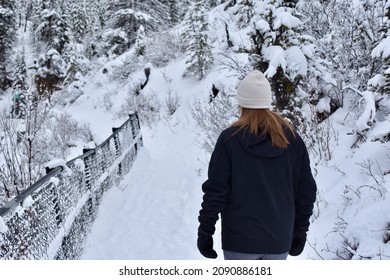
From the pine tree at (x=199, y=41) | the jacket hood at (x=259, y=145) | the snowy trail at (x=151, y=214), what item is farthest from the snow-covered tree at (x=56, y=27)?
the jacket hood at (x=259, y=145)

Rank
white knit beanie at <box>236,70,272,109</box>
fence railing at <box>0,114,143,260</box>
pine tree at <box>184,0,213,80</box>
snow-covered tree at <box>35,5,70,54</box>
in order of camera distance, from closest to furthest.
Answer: white knit beanie at <box>236,70,272,109</box> → fence railing at <box>0,114,143,260</box> → pine tree at <box>184,0,213,80</box> → snow-covered tree at <box>35,5,70,54</box>

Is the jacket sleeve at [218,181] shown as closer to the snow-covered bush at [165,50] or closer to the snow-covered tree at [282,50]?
the snow-covered tree at [282,50]

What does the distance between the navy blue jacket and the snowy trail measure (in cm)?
283

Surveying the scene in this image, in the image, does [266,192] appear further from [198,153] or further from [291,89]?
[198,153]

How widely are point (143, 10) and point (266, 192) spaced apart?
36.0 meters

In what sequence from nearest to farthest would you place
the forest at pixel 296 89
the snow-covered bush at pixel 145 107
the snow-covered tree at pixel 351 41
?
the forest at pixel 296 89
the snow-covered tree at pixel 351 41
the snow-covered bush at pixel 145 107

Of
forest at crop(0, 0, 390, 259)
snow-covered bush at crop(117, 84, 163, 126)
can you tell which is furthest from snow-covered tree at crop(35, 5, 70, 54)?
snow-covered bush at crop(117, 84, 163, 126)

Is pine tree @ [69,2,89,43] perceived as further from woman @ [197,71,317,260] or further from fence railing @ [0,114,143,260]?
woman @ [197,71,317,260]

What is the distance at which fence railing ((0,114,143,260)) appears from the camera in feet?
10.8

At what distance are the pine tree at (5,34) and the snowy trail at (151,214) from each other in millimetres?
37279

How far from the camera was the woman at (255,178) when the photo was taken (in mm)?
2230

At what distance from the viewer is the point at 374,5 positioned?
8227mm

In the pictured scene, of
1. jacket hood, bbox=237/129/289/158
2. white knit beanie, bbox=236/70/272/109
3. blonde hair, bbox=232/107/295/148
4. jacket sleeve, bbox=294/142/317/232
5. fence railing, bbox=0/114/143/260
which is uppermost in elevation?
white knit beanie, bbox=236/70/272/109

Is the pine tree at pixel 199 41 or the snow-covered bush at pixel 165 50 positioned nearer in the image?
the pine tree at pixel 199 41
